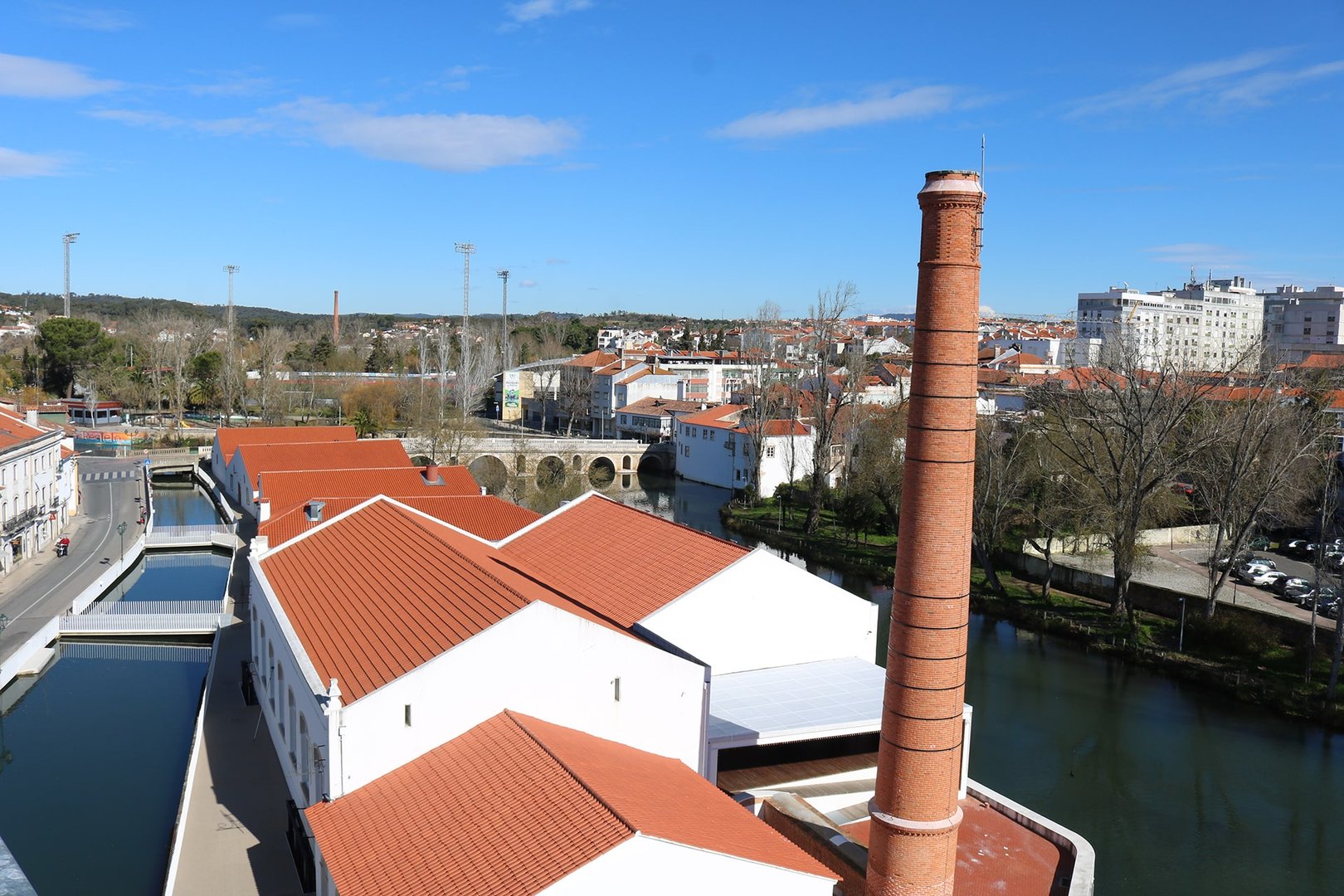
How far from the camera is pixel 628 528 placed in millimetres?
21438

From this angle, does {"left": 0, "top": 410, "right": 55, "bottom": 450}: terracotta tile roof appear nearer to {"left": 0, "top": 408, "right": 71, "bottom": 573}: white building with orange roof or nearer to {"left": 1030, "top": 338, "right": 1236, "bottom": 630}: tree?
{"left": 0, "top": 408, "right": 71, "bottom": 573}: white building with orange roof

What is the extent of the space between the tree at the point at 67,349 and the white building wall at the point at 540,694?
70.9m

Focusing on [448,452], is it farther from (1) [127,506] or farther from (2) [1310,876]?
(2) [1310,876]

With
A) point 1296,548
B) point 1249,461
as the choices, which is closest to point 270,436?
point 1249,461

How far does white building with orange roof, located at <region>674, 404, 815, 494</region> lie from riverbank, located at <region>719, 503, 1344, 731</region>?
16.9 metres

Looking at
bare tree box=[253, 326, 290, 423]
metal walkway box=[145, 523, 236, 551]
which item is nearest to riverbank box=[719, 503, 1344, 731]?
metal walkway box=[145, 523, 236, 551]

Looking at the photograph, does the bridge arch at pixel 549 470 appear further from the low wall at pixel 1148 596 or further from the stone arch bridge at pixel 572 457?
the low wall at pixel 1148 596

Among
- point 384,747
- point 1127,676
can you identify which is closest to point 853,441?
point 1127,676

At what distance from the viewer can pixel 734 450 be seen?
55.0 metres

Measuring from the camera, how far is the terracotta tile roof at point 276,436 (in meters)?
46.1

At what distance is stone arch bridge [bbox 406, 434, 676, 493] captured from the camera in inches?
2218

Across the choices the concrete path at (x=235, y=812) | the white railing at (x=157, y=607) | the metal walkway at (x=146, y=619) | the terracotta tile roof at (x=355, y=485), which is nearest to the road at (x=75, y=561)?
the metal walkway at (x=146, y=619)

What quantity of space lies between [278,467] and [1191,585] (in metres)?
31.7

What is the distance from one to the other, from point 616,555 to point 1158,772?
11.2m
